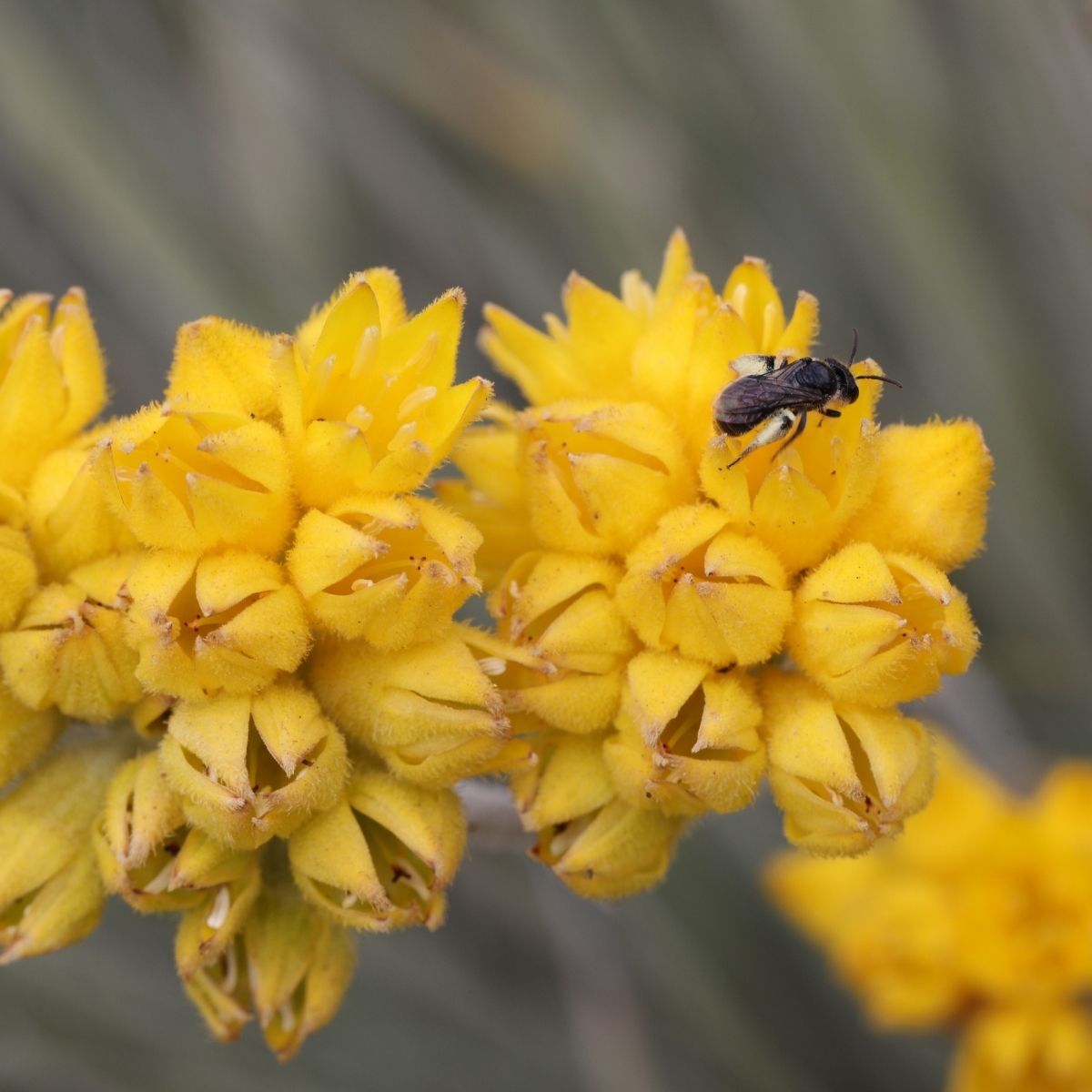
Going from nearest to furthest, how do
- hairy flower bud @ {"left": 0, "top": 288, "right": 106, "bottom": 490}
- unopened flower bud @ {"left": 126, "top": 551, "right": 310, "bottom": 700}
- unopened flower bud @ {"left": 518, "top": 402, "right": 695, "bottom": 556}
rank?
unopened flower bud @ {"left": 126, "top": 551, "right": 310, "bottom": 700} → unopened flower bud @ {"left": 518, "top": 402, "right": 695, "bottom": 556} → hairy flower bud @ {"left": 0, "top": 288, "right": 106, "bottom": 490}

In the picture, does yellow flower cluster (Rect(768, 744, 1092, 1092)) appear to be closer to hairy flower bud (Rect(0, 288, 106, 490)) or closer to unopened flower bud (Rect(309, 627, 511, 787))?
unopened flower bud (Rect(309, 627, 511, 787))

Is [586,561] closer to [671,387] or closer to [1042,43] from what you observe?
[671,387]

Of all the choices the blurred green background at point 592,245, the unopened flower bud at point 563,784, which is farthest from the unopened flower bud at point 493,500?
the blurred green background at point 592,245

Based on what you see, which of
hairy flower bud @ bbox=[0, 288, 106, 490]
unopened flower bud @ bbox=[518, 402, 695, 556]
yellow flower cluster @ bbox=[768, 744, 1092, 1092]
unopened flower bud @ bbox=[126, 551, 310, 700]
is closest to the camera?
unopened flower bud @ bbox=[126, 551, 310, 700]

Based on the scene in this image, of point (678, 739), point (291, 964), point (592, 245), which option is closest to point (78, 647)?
point (291, 964)

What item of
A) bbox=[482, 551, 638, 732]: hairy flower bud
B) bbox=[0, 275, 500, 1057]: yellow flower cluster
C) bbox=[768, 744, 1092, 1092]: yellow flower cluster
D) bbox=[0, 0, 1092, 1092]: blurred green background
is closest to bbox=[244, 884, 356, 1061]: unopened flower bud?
bbox=[0, 275, 500, 1057]: yellow flower cluster

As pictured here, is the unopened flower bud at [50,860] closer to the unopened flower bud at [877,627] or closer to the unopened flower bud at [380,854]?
the unopened flower bud at [380,854]
